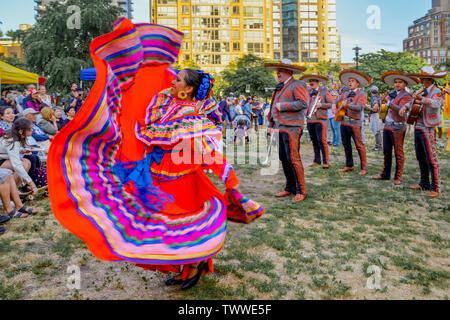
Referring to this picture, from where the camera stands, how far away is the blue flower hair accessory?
356 cm

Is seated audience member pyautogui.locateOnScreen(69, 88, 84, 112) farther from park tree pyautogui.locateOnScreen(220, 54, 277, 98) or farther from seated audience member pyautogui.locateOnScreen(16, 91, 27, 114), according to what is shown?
park tree pyautogui.locateOnScreen(220, 54, 277, 98)

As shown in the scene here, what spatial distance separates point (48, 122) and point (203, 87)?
6.20m

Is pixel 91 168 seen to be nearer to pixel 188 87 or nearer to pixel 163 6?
pixel 188 87

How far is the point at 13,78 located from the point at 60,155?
42.0ft

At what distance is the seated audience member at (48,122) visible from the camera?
27.7 ft

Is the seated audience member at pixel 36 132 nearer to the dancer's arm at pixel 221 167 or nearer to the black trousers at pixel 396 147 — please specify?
the dancer's arm at pixel 221 167

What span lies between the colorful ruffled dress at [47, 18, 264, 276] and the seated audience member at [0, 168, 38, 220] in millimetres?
3426

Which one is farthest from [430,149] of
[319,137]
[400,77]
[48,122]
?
[48,122]

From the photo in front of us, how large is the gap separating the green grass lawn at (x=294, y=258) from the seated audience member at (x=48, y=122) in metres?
2.06

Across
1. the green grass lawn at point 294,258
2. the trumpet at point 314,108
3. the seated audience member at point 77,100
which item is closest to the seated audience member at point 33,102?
the seated audience member at point 77,100

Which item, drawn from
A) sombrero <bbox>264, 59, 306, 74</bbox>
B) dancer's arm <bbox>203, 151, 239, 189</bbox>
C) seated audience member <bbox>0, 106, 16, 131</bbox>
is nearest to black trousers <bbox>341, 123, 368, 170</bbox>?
sombrero <bbox>264, 59, 306, 74</bbox>

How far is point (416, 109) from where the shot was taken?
6.96 m

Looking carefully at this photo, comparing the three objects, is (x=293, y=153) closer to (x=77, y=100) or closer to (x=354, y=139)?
(x=354, y=139)

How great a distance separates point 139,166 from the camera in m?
3.45
